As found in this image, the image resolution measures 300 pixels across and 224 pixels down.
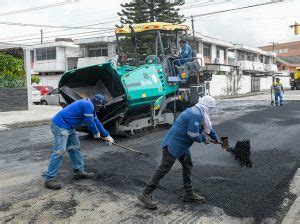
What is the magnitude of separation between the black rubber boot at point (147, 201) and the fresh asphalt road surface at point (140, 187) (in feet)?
0.32

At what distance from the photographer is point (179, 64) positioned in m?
11.8

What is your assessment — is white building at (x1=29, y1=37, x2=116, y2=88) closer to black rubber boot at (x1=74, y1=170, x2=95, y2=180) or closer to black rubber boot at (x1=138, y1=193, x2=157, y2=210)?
black rubber boot at (x1=74, y1=170, x2=95, y2=180)

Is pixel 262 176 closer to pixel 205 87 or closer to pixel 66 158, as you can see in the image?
pixel 66 158

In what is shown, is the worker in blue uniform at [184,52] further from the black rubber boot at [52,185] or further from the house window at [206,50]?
the house window at [206,50]

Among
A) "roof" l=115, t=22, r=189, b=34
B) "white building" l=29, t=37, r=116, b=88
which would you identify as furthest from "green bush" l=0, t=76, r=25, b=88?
"white building" l=29, t=37, r=116, b=88

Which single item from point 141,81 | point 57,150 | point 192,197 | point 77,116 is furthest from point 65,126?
point 141,81

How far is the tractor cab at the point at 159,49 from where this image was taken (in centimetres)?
Answer: 1159

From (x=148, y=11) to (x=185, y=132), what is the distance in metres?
31.3

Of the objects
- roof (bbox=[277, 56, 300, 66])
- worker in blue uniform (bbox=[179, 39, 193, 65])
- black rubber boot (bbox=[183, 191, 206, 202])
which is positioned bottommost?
black rubber boot (bbox=[183, 191, 206, 202])

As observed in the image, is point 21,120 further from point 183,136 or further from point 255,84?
point 255,84

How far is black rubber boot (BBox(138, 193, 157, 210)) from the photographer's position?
5336 mm

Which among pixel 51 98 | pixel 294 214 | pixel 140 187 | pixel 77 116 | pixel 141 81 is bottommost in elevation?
pixel 294 214

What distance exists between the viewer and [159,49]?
11.7 m

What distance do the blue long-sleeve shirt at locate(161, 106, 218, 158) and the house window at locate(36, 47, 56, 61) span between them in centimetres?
4303
